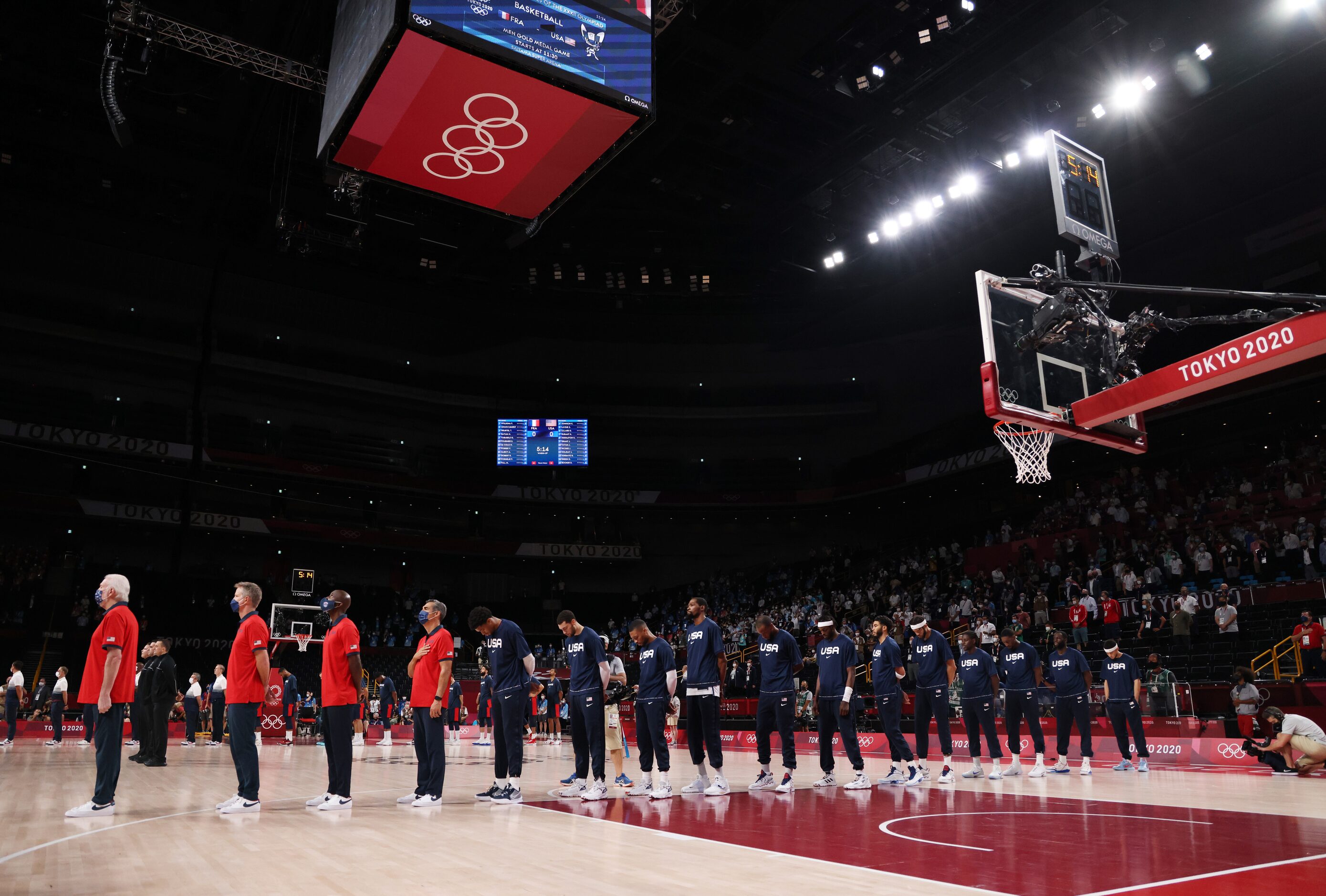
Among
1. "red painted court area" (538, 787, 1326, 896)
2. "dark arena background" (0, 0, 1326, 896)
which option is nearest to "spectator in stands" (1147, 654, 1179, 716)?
"dark arena background" (0, 0, 1326, 896)

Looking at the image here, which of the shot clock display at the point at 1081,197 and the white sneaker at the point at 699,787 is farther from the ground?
the shot clock display at the point at 1081,197

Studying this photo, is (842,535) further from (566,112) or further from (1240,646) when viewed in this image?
(566,112)

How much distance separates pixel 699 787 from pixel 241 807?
462 centimetres

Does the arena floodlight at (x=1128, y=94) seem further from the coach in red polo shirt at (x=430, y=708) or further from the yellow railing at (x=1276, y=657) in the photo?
the coach in red polo shirt at (x=430, y=708)

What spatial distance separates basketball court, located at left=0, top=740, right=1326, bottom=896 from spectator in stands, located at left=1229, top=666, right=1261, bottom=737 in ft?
11.4

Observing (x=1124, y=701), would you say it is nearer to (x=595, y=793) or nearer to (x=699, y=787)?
(x=699, y=787)

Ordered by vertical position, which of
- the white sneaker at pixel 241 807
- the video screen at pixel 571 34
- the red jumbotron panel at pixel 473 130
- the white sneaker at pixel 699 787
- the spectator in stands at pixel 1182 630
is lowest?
the white sneaker at pixel 699 787

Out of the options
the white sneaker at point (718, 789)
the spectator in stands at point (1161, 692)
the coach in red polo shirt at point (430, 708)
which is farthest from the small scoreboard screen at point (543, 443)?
the coach in red polo shirt at point (430, 708)

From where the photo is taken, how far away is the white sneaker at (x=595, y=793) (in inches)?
366

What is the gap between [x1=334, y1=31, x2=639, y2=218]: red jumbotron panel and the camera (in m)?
10.6

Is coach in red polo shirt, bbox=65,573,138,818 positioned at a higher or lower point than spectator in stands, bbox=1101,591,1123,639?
lower

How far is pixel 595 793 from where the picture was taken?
9.33 meters

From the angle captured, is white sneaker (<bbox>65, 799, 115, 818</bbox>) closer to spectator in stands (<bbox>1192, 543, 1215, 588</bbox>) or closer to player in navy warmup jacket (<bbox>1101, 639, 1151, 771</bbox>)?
player in navy warmup jacket (<bbox>1101, 639, 1151, 771</bbox>)

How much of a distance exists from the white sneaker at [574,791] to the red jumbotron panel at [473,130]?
25.9 ft
